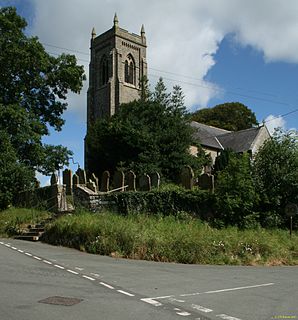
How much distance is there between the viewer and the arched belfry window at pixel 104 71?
71.5 meters

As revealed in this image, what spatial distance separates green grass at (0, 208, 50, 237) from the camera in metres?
24.2

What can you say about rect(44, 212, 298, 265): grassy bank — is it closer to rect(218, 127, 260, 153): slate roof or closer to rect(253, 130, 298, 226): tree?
rect(253, 130, 298, 226): tree

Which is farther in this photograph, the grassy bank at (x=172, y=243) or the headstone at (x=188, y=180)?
the headstone at (x=188, y=180)

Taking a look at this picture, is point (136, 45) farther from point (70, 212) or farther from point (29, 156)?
point (70, 212)

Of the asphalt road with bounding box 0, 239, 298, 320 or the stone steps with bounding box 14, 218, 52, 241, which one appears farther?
the stone steps with bounding box 14, 218, 52, 241

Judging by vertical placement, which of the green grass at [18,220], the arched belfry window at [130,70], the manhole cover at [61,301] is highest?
the arched belfry window at [130,70]

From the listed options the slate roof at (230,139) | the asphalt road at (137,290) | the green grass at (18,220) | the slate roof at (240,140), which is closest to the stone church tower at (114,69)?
the slate roof at (230,139)

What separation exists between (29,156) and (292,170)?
19.2 meters

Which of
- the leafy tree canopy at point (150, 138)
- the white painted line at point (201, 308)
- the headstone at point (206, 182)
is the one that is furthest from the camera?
the leafy tree canopy at point (150, 138)

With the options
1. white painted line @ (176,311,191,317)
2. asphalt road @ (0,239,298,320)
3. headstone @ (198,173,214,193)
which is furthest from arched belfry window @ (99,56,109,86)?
white painted line @ (176,311,191,317)

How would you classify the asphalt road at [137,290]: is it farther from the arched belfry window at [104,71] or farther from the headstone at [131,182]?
the arched belfry window at [104,71]

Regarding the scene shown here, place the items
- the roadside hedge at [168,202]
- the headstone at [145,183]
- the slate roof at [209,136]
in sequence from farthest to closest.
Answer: the slate roof at [209,136], the headstone at [145,183], the roadside hedge at [168,202]

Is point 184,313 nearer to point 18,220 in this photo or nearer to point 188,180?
point 188,180

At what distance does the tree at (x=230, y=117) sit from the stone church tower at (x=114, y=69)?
1166 centimetres
